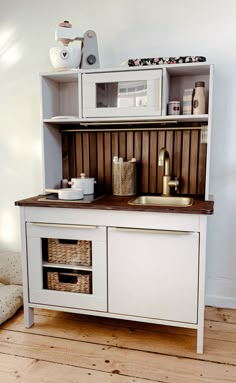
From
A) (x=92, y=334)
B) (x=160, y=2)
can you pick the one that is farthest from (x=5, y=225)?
(x=160, y=2)

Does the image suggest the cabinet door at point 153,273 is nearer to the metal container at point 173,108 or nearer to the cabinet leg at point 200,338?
the cabinet leg at point 200,338

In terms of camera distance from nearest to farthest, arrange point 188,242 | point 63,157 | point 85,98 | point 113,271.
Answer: point 188,242 → point 113,271 → point 85,98 → point 63,157

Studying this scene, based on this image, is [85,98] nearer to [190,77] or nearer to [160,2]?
[190,77]

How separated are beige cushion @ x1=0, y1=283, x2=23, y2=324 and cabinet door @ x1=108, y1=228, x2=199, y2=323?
2.41ft

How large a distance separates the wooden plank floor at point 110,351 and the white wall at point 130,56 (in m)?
0.52

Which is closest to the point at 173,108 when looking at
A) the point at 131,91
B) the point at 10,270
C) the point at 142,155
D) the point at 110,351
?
the point at 131,91

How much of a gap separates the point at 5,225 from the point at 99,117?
1351 mm

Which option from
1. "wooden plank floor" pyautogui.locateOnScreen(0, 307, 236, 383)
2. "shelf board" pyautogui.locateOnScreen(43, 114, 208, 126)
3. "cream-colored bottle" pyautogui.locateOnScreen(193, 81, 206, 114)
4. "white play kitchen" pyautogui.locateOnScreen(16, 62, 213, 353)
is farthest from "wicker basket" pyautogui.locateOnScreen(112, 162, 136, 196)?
"wooden plank floor" pyautogui.locateOnScreen(0, 307, 236, 383)

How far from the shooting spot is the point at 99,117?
2.12m

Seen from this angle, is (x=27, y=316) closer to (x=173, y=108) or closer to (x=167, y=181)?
(x=167, y=181)

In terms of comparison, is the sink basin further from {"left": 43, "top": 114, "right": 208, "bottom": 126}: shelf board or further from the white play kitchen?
{"left": 43, "top": 114, "right": 208, "bottom": 126}: shelf board

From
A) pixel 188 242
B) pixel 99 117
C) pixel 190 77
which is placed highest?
pixel 190 77

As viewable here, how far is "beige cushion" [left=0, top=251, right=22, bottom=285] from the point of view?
259 cm

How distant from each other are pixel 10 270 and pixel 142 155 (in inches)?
55.4
